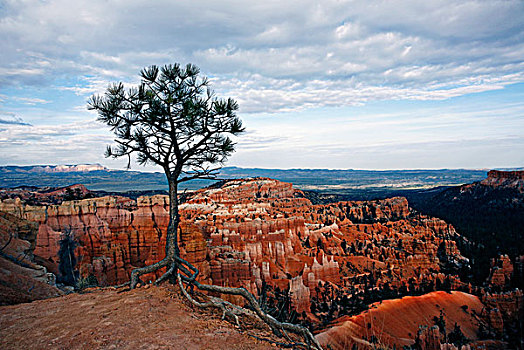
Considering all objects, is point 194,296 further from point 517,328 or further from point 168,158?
point 517,328

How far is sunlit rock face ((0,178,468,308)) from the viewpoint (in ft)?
89.0

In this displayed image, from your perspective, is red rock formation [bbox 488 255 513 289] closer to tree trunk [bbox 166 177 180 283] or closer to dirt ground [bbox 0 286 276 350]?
tree trunk [bbox 166 177 180 283]

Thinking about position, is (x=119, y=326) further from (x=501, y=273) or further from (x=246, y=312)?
(x=501, y=273)

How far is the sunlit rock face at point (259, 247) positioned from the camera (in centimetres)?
2712

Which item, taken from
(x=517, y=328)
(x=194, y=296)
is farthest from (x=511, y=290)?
(x=194, y=296)

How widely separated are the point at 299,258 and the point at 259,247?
5644 millimetres

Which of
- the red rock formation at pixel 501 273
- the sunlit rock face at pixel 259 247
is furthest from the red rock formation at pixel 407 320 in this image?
the red rock formation at pixel 501 273

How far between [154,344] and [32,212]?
2830 cm

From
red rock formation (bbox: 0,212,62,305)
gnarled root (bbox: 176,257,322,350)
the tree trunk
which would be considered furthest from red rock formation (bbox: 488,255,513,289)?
red rock formation (bbox: 0,212,62,305)

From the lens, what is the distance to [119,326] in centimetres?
527

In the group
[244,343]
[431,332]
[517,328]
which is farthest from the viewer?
[517,328]

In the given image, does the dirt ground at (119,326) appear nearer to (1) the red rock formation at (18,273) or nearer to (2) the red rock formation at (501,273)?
(1) the red rock formation at (18,273)

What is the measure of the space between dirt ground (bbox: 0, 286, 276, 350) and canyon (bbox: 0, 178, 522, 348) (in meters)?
9.25

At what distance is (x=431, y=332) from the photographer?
73.2 ft
